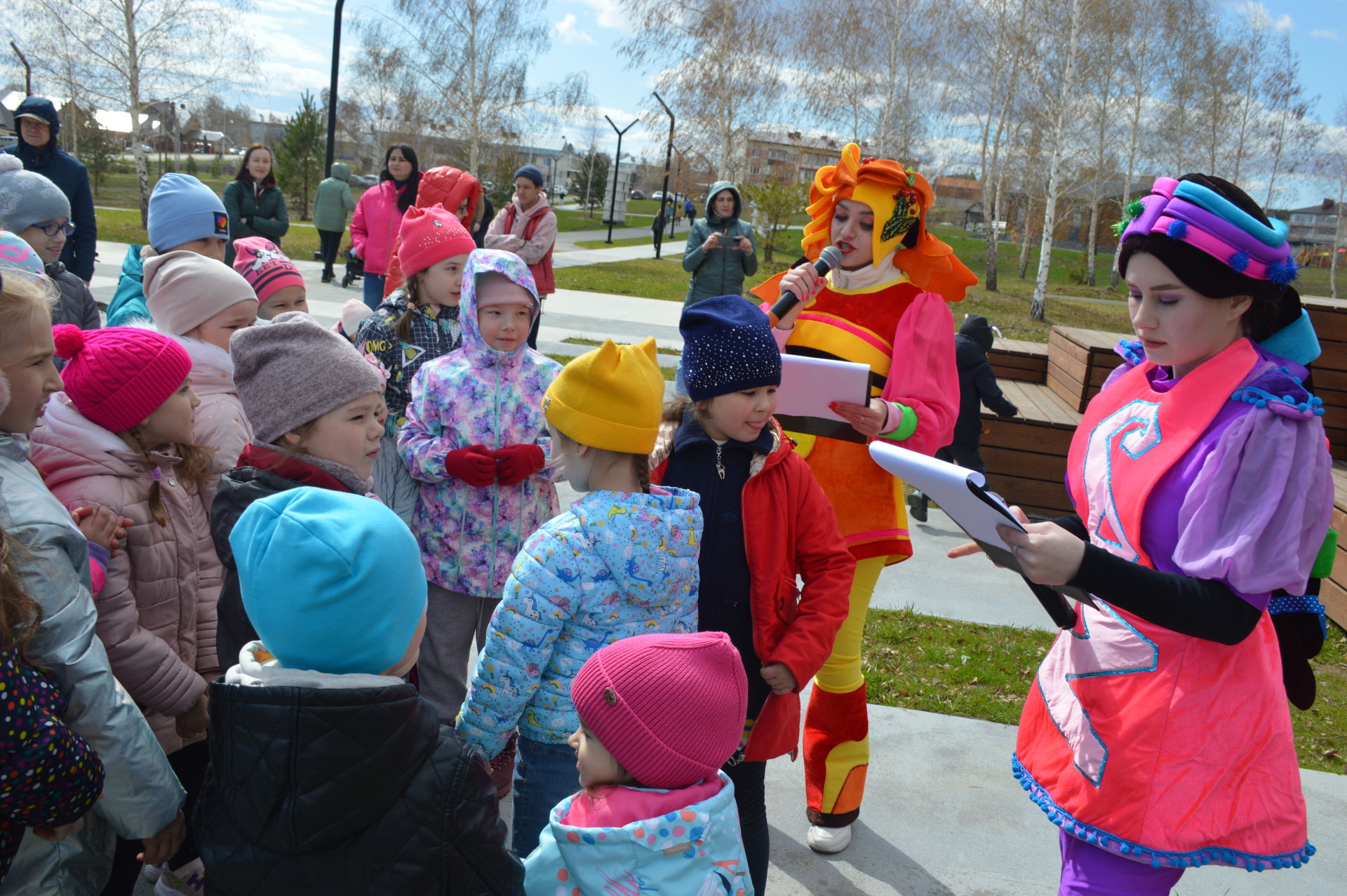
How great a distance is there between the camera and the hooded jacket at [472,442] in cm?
311

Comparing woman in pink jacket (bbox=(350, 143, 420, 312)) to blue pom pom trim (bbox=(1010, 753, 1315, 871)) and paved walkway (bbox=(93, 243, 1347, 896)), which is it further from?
blue pom pom trim (bbox=(1010, 753, 1315, 871))

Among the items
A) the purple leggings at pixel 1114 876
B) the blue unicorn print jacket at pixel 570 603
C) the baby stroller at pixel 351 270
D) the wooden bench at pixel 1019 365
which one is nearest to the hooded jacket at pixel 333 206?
the baby stroller at pixel 351 270

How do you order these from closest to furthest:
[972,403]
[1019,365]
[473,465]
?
[473,465], [972,403], [1019,365]

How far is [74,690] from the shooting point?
67.4 inches

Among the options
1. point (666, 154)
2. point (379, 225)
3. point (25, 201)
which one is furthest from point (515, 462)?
point (666, 154)

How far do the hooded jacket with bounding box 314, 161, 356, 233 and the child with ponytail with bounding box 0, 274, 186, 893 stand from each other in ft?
42.6

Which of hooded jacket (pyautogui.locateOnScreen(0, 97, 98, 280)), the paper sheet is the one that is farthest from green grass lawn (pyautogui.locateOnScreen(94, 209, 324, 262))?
the paper sheet

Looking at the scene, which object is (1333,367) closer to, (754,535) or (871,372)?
(871,372)

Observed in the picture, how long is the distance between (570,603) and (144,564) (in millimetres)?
1014

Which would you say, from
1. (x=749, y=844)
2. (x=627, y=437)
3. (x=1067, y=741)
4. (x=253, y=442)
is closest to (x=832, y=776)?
(x=749, y=844)

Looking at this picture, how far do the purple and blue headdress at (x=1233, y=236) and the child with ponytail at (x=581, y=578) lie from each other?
1.05 meters

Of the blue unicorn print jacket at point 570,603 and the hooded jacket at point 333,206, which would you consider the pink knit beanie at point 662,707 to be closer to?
the blue unicorn print jacket at point 570,603

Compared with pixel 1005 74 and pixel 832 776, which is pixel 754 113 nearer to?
pixel 1005 74

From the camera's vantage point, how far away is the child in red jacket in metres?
2.30
